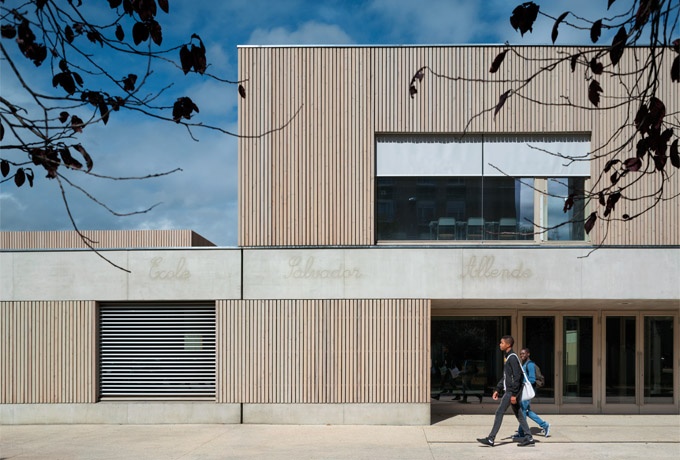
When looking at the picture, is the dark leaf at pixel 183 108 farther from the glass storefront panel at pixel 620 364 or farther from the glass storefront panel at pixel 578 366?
the glass storefront panel at pixel 620 364

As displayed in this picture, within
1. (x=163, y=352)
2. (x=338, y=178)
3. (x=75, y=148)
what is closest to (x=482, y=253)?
(x=338, y=178)

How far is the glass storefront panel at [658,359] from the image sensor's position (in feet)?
57.5

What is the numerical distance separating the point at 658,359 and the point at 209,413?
10.0 meters

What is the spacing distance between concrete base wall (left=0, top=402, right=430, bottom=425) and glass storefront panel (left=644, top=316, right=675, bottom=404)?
5.57 m

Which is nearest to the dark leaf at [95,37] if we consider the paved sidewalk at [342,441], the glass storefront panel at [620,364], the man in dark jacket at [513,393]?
the paved sidewalk at [342,441]

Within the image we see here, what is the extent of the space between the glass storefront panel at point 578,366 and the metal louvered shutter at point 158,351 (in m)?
7.86

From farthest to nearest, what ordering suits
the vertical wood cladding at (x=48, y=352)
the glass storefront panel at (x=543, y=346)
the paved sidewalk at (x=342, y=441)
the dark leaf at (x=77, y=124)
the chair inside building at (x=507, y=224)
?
the glass storefront panel at (x=543, y=346) < the chair inside building at (x=507, y=224) < the vertical wood cladding at (x=48, y=352) < the paved sidewalk at (x=342, y=441) < the dark leaf at (x=77, y=124)

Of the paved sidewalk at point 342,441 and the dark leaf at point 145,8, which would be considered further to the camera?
the paved sidewalk at point 342,441

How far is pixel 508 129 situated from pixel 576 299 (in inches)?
148

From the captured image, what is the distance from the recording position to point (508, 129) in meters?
16.2

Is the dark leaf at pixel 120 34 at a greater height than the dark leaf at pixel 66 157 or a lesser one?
greater

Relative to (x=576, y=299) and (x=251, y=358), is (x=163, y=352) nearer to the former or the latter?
(x=251, y=358)

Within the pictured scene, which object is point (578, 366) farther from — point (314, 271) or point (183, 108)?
point (183, 108)

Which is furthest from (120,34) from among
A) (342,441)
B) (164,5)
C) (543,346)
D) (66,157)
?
(543,346)
